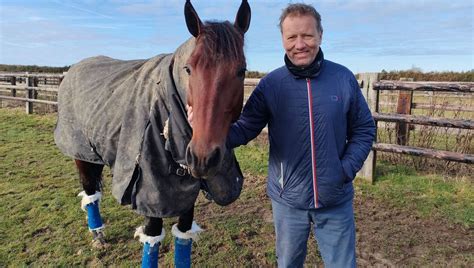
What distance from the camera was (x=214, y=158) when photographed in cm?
167

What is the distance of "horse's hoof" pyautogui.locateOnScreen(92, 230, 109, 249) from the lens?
3623mm

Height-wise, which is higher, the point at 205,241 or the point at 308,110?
the point at 308,110

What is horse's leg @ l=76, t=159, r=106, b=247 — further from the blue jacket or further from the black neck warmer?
the black neck warmer

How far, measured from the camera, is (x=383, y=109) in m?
11.5

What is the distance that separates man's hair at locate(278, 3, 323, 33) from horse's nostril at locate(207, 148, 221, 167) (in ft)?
2.69

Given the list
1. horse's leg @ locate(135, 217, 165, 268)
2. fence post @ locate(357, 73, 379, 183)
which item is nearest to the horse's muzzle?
horse's leg @ locate(135, 217, 165, 268)

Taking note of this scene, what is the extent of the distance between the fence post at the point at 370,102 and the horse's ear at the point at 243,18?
155 inches

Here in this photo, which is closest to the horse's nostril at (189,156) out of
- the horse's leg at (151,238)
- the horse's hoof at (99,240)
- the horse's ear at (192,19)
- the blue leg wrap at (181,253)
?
the horse's ear at (192,19)

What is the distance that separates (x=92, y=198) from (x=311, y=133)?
8.56 ft

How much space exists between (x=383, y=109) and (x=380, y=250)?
347 inches

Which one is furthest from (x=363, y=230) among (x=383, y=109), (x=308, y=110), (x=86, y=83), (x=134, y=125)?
→ (x=383, y=109)

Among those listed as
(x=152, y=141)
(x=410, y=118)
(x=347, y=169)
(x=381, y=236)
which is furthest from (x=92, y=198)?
(x=410, y=118)

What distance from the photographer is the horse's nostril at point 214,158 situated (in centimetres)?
166

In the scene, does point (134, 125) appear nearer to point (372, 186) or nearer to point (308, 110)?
point (308, 110)
